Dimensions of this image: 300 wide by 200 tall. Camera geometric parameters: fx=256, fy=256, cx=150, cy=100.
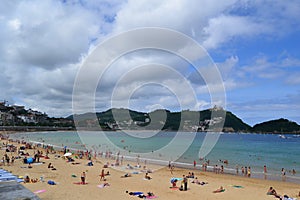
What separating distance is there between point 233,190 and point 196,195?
3.27 meters

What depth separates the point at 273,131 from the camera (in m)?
178

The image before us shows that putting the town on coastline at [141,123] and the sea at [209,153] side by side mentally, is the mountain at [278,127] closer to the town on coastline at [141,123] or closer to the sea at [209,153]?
the town on coastline at [141,123]

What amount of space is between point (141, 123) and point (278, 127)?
112249 millimetres

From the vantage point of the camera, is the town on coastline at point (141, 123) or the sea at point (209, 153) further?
the town on coastline at point (141, 123)

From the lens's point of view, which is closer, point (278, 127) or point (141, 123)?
point (141, 123)

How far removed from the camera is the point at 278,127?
182m

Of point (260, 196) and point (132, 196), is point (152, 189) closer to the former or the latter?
point (132, 196)

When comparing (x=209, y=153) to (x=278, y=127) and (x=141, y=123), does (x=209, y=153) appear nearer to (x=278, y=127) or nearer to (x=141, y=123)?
(x=141, y=123)

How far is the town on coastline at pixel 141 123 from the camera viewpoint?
4778 inches

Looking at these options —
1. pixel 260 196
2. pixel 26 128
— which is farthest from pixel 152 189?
pixel 26 128

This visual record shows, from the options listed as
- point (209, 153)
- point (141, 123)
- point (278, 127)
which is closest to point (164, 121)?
point (141, 123)

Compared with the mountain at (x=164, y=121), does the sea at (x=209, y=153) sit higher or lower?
lower

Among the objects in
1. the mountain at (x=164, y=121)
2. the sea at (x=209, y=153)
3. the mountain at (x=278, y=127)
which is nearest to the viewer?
the sea at (x=209, y=153)

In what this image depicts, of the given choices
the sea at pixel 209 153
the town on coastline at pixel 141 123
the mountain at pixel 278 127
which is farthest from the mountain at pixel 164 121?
the sea at pixel 209 153
